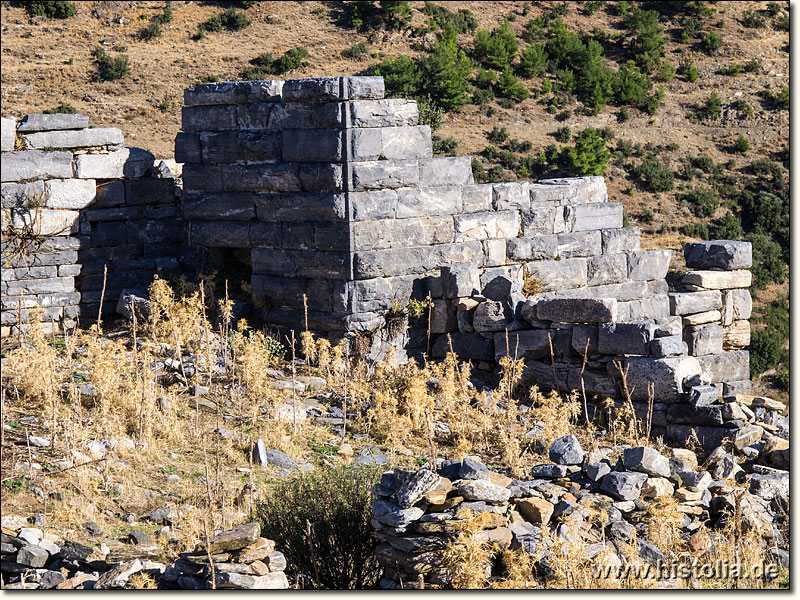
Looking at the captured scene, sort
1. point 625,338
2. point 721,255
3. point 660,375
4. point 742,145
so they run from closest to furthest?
1. point 660,375
2. point 625,338
3. point 721,255
4. point 742,145

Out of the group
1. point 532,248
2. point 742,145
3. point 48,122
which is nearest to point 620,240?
point 532,248

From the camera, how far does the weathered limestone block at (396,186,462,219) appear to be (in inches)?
463

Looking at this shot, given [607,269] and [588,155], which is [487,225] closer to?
[607,269]

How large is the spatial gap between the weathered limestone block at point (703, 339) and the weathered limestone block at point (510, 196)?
103 inches

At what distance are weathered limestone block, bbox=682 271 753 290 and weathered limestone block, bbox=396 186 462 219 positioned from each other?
3336 millimetres

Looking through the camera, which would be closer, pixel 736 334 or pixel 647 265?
pixel 736 334

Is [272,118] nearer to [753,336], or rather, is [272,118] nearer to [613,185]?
[753,336]

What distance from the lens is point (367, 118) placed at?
11.5 m

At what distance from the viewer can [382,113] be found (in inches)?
456

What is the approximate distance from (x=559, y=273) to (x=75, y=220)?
603 cm

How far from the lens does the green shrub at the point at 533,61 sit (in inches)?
1487

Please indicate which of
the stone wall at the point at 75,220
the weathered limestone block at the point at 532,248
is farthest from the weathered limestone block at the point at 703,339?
the stone wall at the point at 75,220

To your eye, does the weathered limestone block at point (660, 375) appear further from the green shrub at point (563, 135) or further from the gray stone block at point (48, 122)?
the green shrub at point (563, 135)

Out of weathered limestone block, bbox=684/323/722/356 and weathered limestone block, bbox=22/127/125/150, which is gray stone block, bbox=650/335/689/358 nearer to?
weathered limestone block, bbox=684/323/722/356
